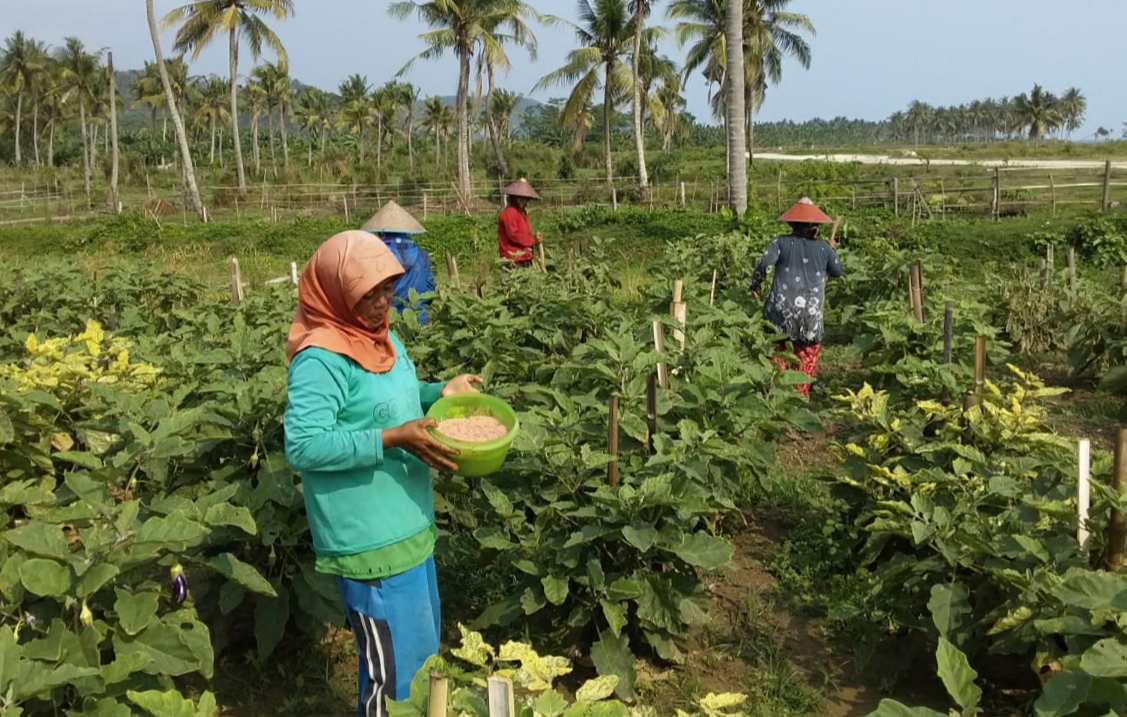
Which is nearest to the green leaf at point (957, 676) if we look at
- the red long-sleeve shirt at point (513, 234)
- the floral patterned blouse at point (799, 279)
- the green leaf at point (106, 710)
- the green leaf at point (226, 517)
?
the green leaf at point (226, 517)

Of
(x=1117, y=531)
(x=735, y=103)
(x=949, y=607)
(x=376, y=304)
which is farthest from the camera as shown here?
(x=735, y=103)

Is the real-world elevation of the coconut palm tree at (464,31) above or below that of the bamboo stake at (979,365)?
above

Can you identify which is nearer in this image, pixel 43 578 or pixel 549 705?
pixel 549 705

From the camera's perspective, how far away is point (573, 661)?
3230 millimetres

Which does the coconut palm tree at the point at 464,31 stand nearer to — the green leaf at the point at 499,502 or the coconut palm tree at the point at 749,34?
the coconut palm tree at the point at 749,34

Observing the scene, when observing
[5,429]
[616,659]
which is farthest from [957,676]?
[5,429]

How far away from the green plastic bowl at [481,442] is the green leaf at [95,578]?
0.84 m

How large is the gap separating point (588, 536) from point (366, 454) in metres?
1.04

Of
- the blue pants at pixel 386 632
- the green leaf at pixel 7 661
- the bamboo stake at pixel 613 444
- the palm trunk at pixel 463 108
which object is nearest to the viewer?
the green leaf at pixel 7 661

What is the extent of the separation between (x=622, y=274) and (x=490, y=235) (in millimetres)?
7205

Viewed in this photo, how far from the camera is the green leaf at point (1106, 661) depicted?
1854 millimetres

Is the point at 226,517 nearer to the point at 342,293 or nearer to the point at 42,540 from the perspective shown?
the point at 42,540

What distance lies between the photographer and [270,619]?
3.11 meters

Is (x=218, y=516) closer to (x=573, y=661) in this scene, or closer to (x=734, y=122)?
(x=573, y=661)
